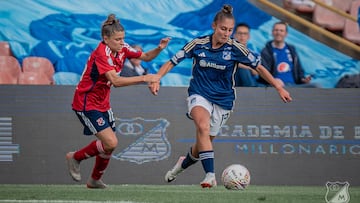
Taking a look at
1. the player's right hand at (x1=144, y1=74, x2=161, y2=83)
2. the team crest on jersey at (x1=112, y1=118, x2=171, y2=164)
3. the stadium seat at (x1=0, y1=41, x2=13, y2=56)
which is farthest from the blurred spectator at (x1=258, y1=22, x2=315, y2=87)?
the player's right hand at (x1=144, y1=74, x2=161, y2=83)

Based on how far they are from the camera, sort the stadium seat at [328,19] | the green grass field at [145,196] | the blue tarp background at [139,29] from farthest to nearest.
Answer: the stadium seat at [328,19] → the blue tarp background at [139,29] → the green grass field at [145,196]

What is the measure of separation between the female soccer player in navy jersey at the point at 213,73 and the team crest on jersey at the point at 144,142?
305cm

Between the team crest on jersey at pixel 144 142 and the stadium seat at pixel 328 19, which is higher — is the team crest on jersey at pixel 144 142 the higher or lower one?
the lower one

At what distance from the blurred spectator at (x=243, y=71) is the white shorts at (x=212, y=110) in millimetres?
3369

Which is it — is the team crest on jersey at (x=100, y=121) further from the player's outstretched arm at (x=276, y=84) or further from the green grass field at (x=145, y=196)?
the player's outstretched arm at (x=276, y=84)

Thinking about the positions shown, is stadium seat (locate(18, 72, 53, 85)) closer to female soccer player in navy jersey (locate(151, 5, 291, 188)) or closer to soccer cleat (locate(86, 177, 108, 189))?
soccer cleat (locate(86, 177, 108, 189))

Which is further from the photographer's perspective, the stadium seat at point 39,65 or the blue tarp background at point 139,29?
the blue tarp background at point 139,29

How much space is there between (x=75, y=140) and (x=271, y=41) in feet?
11.7

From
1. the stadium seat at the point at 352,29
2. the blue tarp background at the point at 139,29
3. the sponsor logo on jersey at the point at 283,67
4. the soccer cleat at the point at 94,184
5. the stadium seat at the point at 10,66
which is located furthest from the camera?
the stadium seat at the point at 352,29

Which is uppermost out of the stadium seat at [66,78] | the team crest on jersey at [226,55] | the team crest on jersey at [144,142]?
the team crest on jersey at [226,55]

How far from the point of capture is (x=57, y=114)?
15133 millimetres

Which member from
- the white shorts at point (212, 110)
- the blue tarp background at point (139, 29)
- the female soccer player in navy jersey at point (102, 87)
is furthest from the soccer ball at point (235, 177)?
the blue tarp background at point (139, 29)

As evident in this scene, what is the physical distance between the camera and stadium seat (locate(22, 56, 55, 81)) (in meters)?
15.6

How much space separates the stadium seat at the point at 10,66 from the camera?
50.6ft
